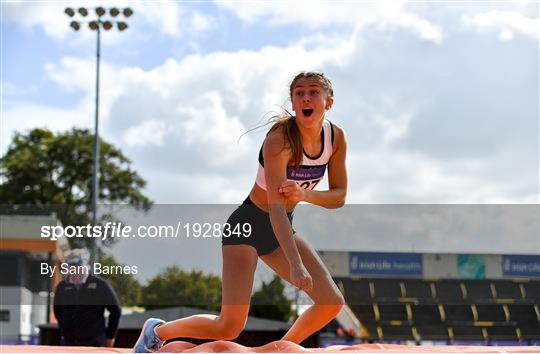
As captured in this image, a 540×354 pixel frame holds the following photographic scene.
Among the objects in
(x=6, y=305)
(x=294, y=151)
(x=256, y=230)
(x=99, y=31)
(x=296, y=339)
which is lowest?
(x=296, y=339)

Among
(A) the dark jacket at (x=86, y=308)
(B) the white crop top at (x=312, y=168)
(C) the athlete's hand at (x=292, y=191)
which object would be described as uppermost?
(B) the white crop top at (x=312, y=168)

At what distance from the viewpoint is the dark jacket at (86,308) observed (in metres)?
7.18

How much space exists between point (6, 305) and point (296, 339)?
2622 centimetres

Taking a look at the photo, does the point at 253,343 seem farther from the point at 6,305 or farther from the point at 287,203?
the point at 6,305

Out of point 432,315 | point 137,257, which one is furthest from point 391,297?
point 137,257

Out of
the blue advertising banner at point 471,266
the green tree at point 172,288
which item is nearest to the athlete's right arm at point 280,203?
the green tree at point 172,288

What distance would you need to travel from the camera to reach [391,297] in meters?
43.2

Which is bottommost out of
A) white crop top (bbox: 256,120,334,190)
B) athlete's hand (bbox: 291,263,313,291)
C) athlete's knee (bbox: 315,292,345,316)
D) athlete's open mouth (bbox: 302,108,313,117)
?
athlete's knee (bbox: 315,292,345,316)

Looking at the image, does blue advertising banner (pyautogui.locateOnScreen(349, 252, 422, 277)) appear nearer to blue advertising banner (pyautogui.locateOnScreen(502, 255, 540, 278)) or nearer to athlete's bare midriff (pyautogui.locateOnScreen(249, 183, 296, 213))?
blue advertising banner (pyautogui.locateOnScreen(502, 255, 540, 278))

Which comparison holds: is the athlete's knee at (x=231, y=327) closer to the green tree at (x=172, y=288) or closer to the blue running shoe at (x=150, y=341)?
the blue running shoe at (x=150, y=341)

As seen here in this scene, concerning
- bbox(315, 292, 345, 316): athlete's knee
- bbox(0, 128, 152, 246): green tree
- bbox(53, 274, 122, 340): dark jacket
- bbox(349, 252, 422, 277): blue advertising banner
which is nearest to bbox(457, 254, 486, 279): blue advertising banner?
bbox(349, 252, 422, 277): blue advertising banner

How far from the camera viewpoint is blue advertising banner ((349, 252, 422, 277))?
4038cm

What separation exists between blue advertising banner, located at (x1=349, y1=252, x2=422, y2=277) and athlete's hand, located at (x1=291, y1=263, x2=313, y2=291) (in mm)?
35512

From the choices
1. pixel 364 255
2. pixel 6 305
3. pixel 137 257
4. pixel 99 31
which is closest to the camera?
pixel 137 257
